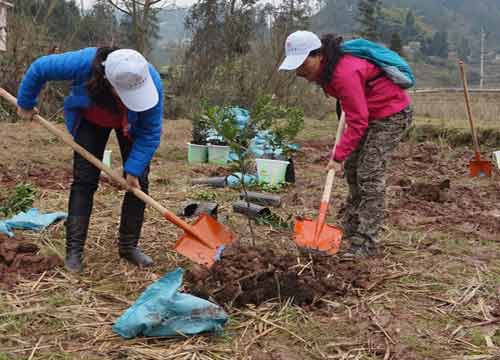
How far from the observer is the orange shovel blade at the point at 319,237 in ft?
12.7

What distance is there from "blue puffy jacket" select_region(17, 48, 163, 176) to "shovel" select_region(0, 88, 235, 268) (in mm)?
127

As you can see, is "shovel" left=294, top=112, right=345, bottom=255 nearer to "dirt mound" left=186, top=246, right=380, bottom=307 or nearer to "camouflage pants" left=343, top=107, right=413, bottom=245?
"camouflage pants" left=343, top=107, right=413, bottom=245

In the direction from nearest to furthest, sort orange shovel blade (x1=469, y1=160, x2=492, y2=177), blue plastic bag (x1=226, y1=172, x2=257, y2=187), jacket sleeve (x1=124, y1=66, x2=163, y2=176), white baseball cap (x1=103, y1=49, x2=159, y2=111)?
white baseball cap (x1=103, y1=49, x2=159, y2=111) < jacket sleeve (x1=124, y1=66, x2=163, y2=176) < blue plastic bag (x1=226, y1=172, x2=257, y2=187) < orange shovel blade (x1=469, y1=160, x2=492, y2=177)

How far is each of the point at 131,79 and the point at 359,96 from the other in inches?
56.6

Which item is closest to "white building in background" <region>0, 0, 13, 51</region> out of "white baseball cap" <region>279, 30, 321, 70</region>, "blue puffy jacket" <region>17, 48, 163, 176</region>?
"blue puffy jacket" <region>17, 48, 163, 176</region>

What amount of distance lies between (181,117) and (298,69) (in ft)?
35.8

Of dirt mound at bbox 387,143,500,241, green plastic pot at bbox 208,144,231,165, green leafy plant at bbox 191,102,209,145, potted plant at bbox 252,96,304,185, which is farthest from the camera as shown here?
green leafy plant at bbox 191,102,209,145

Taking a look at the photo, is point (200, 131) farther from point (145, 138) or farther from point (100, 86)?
point (100, 86)

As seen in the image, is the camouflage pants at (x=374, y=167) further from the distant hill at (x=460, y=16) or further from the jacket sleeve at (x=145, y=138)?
the distant hill at (x=460, y=16)

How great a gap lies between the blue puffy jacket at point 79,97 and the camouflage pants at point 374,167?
146cm

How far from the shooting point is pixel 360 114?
3.54 meters

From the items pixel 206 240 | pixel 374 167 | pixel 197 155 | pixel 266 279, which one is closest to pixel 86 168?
pixel 206 240

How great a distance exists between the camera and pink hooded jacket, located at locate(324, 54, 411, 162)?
3.54 metres

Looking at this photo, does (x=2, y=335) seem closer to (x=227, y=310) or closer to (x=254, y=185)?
(x=227, y=310)
